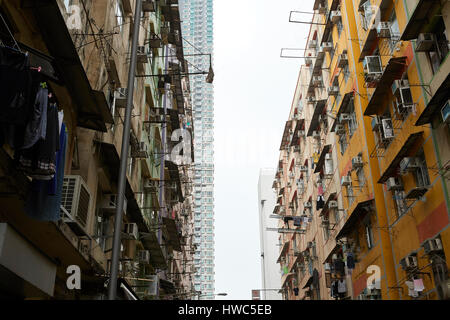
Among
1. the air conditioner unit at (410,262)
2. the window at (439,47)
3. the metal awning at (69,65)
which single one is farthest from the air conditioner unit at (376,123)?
the metal awning at (69,65)

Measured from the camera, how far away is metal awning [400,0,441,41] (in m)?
12.9

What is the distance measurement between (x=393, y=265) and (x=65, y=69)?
40.8 ft

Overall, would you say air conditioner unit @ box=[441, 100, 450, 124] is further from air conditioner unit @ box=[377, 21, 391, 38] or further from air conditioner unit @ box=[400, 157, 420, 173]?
air conditioner unit @ box=[377, 21, 391, 38]

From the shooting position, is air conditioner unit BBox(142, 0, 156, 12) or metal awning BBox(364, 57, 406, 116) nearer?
metal awning BBox(364, 57, 406, 116)

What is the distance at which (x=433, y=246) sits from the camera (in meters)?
13.1

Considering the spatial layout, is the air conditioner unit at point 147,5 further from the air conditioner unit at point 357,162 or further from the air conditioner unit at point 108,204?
the air conditioner unit at point 357,162

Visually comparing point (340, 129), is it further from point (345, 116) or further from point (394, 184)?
point (394, 184)

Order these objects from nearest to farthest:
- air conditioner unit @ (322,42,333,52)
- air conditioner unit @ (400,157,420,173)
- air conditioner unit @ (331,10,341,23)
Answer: air conditioner unit @ (400,157,420,173)
air conditioner unit @ (331,10,341,23)
air conditioner unit @ (322,42,333,52)

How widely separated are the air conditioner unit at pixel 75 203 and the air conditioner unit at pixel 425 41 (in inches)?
371

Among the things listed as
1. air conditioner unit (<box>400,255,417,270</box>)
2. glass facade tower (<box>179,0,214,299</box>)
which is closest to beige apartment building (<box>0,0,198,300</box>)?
air conditioner unit (<box>400,255,417,270</box>)

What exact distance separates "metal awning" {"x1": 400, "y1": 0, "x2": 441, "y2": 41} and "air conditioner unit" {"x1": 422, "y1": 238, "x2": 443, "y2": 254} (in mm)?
5539

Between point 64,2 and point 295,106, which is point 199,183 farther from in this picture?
point 64,2

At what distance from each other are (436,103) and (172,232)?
62.2ft

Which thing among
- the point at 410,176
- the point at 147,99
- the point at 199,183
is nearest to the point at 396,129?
the point at 410,176
